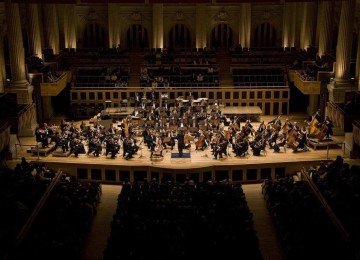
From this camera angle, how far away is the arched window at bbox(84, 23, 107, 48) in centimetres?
2516

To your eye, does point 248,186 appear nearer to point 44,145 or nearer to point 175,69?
point 44,145

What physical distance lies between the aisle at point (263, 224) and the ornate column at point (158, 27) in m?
11.6

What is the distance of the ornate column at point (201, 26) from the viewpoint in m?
24.8

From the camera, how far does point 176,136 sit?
15750 mm

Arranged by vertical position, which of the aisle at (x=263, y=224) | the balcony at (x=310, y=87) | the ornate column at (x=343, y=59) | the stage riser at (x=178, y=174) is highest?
the ornate column at (x=343, y=59)

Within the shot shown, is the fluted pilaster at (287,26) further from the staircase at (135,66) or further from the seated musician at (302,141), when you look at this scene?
the seated musician at (302,141)

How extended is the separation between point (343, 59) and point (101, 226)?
9.50 meters

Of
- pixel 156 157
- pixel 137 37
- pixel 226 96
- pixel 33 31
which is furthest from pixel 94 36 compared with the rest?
pixel 156 157

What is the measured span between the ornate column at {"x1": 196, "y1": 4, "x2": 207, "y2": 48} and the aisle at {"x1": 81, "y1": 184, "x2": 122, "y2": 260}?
38.9ft

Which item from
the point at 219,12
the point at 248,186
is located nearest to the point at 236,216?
the point at 248,186

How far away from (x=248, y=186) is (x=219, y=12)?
12396 mm

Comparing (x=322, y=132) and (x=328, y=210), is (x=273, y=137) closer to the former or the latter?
(x=322, y=132)

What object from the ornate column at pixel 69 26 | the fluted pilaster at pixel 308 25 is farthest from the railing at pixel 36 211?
the fluted pilaster at pixel 308 25

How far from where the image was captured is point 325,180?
12.2 meters
